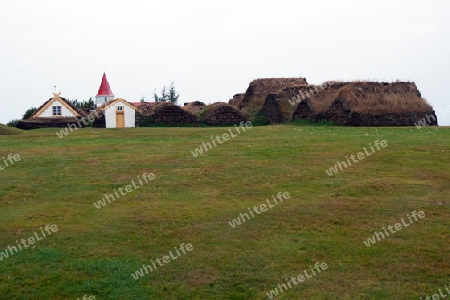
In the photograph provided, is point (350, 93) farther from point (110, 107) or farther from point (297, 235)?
point (297, 235)

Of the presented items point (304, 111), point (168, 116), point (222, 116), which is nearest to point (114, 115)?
point (168, 116)

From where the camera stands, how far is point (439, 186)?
554 inches

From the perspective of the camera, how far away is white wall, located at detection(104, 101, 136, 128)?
39.4 meters

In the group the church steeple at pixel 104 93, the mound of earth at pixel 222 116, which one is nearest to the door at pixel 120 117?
the mound of earth at pixel 222 116

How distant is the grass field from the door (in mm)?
19829

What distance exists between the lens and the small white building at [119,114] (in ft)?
129

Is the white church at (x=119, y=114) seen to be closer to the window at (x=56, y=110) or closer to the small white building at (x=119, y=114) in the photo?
the small white building at (x=119, y=114)

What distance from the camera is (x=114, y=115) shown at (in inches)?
1551

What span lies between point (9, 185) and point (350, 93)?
24905 millimetres

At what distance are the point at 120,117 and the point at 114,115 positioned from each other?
488 millimetres

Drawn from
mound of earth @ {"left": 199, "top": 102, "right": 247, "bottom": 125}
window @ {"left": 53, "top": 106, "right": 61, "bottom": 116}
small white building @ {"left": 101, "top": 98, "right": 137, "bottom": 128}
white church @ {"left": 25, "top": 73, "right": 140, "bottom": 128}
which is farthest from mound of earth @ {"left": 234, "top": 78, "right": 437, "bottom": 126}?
window @ {"left": 53, "top": 106, "right": 61, "bottom": 116}

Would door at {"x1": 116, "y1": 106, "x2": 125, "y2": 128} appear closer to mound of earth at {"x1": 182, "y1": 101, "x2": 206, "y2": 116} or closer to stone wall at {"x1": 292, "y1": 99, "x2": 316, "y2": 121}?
mound of earth at {"x1": 182, "y1": 101, "x2": 206, "y2": 116}

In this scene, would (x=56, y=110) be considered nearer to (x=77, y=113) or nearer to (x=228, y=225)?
(x=77, y=113)

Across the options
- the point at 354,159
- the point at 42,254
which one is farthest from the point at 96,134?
the point at 42,254
